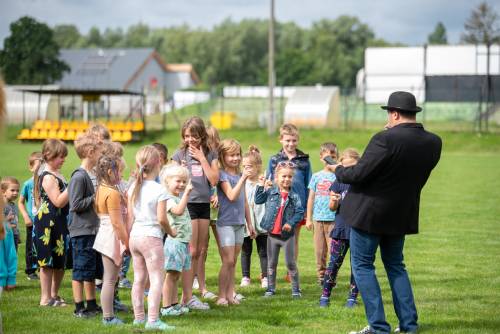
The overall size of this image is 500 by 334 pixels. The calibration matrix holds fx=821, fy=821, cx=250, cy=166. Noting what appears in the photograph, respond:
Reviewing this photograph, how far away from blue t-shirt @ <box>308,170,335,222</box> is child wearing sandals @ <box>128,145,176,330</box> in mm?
2870

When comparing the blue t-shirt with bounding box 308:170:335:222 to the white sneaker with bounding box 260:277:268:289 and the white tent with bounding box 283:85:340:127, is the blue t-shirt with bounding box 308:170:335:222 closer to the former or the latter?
the white sneaker with bounding box 260:277:268:289

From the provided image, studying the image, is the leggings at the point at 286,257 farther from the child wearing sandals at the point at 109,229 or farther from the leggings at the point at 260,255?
the child wearing sandals at the point at 109,229

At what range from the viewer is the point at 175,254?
7836 mm

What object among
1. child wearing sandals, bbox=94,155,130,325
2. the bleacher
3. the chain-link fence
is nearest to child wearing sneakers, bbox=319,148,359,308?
child wearing sandals, bbox=94,155,130,325

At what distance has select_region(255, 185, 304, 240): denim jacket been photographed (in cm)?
909

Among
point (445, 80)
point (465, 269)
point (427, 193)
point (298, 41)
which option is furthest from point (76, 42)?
point (465, 269)

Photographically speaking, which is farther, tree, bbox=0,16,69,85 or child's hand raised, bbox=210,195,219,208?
tree, bbox=0,16,69,85

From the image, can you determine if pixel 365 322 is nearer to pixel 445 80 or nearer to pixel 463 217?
pixel 463 217

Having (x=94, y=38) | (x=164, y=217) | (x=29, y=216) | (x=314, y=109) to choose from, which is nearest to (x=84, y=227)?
(x=164, y=217)

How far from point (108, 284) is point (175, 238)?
807mm

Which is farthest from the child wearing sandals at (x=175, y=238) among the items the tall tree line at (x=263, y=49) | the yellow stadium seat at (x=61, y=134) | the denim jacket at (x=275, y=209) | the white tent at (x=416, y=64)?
the tall tree line at (x=263, y=49)

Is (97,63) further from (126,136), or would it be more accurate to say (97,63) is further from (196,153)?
(196,153)

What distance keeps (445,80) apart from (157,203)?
4852cm

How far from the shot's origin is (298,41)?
13175 centimetres
